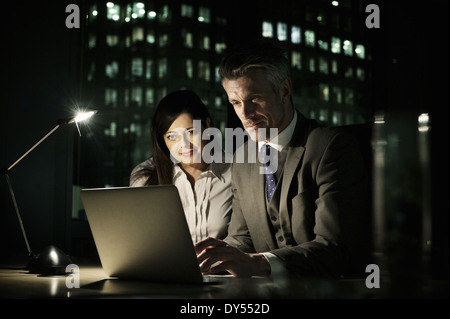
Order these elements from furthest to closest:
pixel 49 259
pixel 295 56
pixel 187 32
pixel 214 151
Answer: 1. pixel 187 32
2. pixel 295 56
3. pixel 214 151
4. pixel 49 259

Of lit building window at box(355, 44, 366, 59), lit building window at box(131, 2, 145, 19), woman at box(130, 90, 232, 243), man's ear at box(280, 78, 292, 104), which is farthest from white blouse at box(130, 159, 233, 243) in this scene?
lit building window at box(131, 2, 145, 19)

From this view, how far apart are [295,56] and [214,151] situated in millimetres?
969

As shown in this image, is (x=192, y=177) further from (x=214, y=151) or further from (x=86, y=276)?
(x=86, y=276)

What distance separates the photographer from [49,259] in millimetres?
1640

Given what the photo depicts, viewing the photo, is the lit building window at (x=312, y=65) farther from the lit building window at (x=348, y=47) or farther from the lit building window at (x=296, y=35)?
the lit building window at (x=348, y=47)

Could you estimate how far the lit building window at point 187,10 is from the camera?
3.74 metres

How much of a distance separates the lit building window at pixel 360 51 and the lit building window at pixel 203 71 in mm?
1364

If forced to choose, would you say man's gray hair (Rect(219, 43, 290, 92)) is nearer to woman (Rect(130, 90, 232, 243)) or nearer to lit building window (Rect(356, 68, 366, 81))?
woman (Rect(130, 90, 232, 243))

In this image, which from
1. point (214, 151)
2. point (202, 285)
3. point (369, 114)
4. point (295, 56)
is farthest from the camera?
point (295, 56)

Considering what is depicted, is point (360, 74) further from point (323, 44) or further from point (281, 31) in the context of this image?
point (281, 31)

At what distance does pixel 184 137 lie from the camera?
92.6 inches

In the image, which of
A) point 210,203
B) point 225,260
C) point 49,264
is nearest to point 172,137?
point 210,203

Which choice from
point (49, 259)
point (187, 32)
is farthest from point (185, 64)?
point (49, 259)

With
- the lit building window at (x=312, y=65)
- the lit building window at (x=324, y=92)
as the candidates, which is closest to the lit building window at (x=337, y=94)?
the lit building window at (x=324, y=92)
